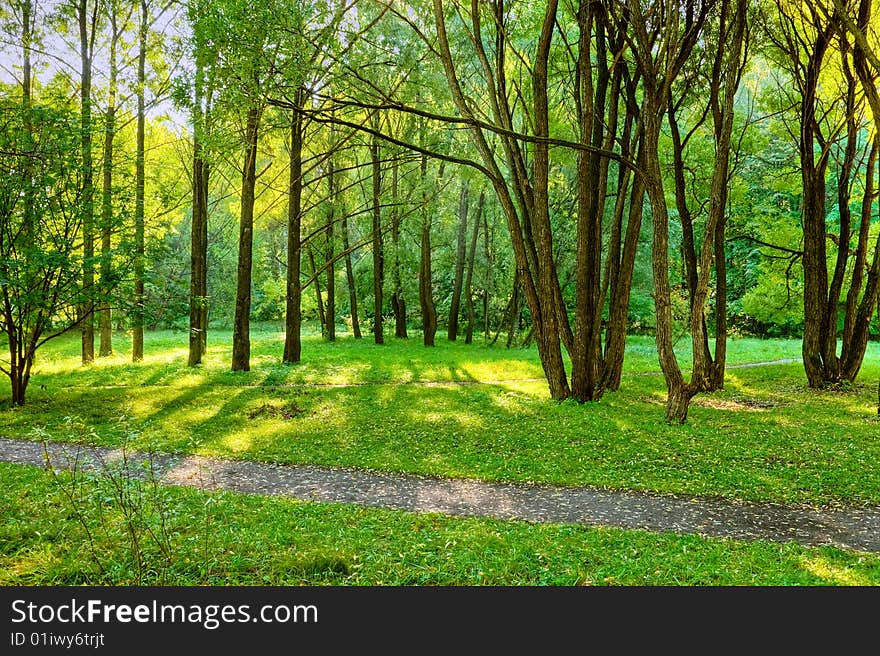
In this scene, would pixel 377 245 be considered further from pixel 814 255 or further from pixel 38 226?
pixel 814 255

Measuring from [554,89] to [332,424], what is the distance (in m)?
12.6

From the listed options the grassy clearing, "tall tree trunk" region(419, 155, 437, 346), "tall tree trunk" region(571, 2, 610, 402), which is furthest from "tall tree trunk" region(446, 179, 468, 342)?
"tall tree trunk" region(571, 2, 610, 402)

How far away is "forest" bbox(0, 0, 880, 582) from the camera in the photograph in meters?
8.45

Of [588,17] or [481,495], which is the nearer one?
[481,495]

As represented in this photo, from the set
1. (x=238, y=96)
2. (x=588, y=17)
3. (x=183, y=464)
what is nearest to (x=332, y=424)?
(x=183, y=464)

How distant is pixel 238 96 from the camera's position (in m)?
8.84

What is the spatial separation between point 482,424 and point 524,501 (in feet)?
11.2

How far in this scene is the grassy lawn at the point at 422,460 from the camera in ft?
14.7

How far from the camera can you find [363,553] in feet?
15.6

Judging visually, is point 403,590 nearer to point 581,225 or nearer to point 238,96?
point 238,96

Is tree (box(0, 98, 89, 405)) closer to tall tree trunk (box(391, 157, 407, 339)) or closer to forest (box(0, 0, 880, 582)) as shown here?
forest (box(0, 0, 880, 582))

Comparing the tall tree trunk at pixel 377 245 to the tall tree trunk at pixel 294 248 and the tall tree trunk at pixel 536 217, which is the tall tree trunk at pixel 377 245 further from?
the tall tree trunk at pixel 536 217

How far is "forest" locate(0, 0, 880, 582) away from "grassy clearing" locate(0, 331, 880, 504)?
0.08 metres

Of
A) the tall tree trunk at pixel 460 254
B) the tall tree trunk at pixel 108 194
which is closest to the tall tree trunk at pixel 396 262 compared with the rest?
the tall tree trunk at pixel 460 254
